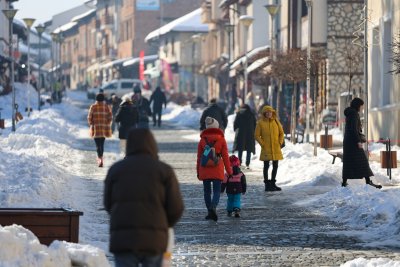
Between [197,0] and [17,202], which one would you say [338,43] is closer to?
[17,202]

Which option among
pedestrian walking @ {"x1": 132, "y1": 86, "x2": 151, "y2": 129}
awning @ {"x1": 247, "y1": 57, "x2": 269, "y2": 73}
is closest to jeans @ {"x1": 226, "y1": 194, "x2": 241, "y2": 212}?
pedestrian walking @ {"x1": 132, "y1": 86, "x2": 151, "y2": 129}

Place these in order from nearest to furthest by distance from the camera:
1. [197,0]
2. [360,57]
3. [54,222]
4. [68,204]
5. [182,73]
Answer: [54,222] → [68,204] → [360,57] → [182,73] → [197,0]

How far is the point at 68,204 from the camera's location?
1922 centimetres

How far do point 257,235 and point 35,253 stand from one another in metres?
5.63

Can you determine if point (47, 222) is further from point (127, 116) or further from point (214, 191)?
point (127, 116)

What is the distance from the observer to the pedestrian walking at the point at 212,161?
17625mm

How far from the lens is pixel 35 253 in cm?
1089

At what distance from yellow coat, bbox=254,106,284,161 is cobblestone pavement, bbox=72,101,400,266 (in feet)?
2.08

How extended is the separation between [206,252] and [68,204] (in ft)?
16.7

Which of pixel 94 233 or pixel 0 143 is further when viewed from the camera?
pixel 0 143

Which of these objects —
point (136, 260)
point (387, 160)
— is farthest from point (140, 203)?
point (387, 160)

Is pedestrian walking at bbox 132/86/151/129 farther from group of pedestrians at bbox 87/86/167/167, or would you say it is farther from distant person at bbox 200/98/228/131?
distant person at bbox 200/98/228/131

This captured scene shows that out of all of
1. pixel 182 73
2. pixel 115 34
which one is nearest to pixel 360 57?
pixel 182 73

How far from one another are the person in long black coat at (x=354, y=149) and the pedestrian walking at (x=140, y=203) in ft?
43.0
